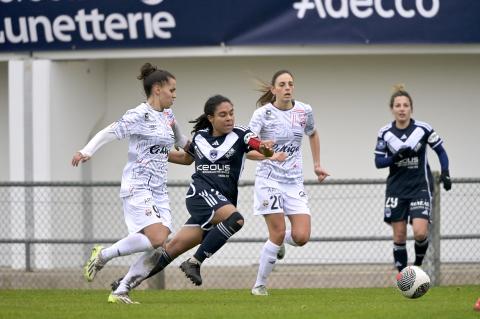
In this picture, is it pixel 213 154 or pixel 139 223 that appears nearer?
pixel 139 223

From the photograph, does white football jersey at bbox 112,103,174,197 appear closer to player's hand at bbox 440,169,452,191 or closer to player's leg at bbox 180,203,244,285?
player's leg at bbox 180,203,244,285

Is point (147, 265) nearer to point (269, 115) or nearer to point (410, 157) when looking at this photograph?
point (269, 115)

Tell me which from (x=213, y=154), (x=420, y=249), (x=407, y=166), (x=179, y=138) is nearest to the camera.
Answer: (x=213, y=154)

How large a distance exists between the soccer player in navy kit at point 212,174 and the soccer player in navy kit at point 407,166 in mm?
2213

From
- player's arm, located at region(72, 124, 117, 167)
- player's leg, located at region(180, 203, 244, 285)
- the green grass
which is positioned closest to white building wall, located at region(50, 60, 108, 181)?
the green grass

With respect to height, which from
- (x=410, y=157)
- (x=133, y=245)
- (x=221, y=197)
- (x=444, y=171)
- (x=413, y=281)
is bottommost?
(x=413, y=281)

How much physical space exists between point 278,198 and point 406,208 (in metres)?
1.70

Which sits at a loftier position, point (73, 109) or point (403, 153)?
point (73, 109)

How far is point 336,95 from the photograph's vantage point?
17641mm

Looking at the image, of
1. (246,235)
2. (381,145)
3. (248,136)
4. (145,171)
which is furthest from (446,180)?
(246,235)

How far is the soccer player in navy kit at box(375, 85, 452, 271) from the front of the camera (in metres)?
13.3

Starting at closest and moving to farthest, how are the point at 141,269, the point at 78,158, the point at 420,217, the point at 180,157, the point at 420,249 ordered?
the point at 78,158 → the point at 141,269 → the point at 180,157 → the point at 420,217 → the point at 420,249

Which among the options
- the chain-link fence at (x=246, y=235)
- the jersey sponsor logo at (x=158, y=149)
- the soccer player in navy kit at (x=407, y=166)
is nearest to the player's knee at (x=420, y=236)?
the soccer player in navy kit at (x=407, y=166)

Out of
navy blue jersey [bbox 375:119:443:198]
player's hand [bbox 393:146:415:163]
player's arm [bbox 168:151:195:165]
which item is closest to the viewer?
player's arm [bbox 168:151:195:165]
